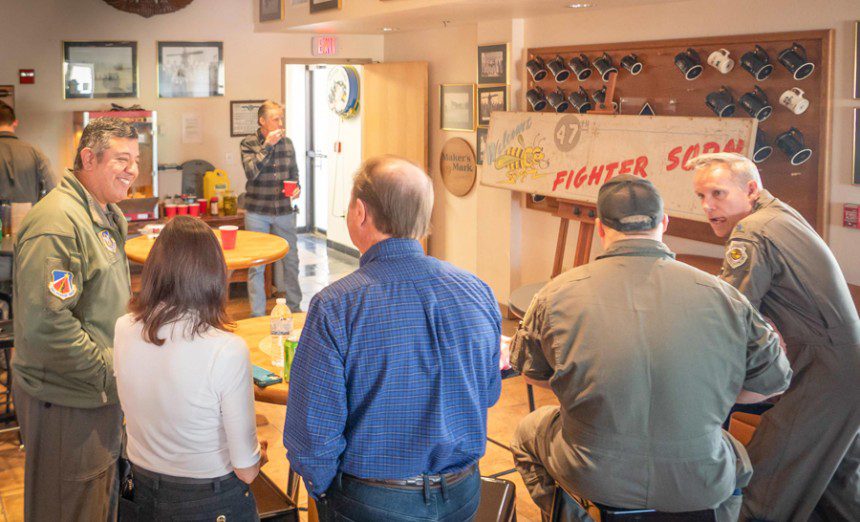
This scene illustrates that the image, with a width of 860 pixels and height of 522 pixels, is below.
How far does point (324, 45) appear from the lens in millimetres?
8422

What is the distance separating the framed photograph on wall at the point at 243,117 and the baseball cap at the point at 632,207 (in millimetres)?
6375

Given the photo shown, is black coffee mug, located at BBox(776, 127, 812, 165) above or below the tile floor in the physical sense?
above

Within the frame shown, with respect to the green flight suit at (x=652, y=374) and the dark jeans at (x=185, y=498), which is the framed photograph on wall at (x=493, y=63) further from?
the dark jeans at (x=185, y=498)

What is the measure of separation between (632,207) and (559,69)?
12.8 feet

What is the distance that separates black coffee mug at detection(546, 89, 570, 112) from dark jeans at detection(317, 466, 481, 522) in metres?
4.40

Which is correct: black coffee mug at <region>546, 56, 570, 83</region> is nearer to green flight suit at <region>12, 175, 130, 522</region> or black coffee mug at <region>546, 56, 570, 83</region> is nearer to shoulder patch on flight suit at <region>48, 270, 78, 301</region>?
green flight suit at <region>12, 175, 130, 522</region>

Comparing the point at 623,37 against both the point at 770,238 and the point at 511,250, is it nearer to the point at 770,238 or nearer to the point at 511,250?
the point at 511,250

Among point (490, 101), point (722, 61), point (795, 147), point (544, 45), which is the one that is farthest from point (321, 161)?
point (795, 147)

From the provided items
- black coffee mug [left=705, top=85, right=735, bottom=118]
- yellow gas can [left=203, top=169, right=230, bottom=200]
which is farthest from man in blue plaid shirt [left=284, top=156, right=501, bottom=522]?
yellow gas can [left=203, top=169, right=230, bottom=200]

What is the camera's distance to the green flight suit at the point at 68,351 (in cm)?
261

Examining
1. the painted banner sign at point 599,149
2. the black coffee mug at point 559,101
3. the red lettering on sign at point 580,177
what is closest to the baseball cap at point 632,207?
the painted banner sign at point 599,149

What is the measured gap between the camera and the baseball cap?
240 cm

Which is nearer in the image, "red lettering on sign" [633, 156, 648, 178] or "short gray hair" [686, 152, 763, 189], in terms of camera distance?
"short gray hair" [686, 152, 763, 189]

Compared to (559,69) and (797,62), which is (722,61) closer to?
(797,62)
